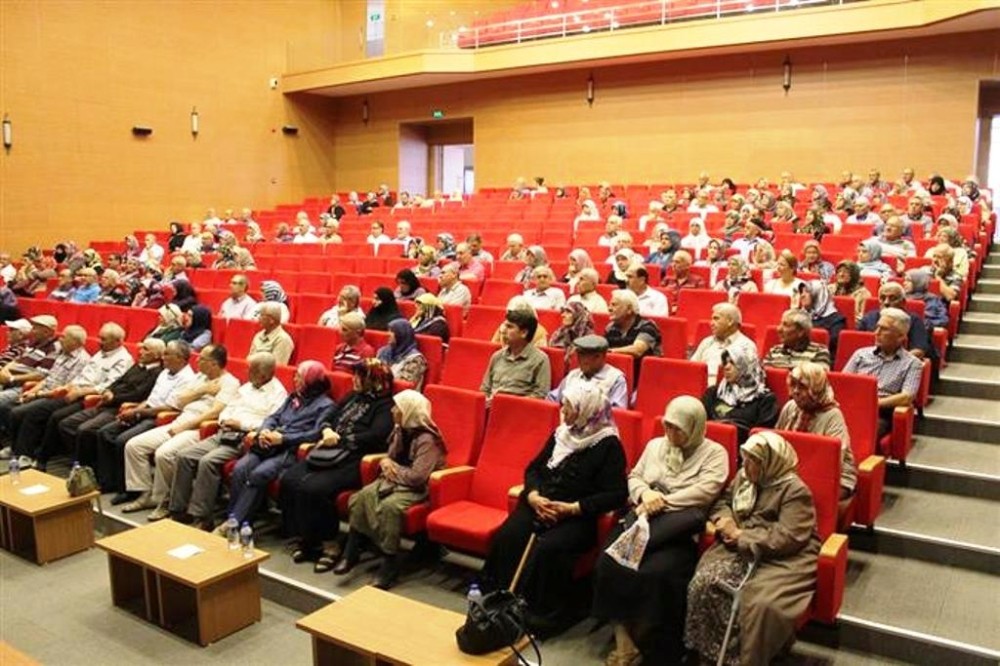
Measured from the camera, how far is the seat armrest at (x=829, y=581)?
2455 mm

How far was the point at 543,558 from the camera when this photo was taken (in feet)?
9.16

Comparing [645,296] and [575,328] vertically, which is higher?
[645,296]

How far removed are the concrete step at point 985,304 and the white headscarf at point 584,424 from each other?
150 inches

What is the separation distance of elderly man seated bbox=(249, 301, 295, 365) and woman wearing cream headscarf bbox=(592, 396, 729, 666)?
2599 mm

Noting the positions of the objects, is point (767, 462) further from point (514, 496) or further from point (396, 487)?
point (396, 487)

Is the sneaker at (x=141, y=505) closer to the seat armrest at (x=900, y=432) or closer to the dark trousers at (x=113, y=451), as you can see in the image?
the dark trousers at (x=113, y=451)

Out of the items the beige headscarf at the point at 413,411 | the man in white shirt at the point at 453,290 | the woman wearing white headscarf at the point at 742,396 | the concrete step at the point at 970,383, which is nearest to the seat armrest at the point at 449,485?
the beige headscarf at the point at 413,411

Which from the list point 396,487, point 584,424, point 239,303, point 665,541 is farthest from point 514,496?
point 239,303

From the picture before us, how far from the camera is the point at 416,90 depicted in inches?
548

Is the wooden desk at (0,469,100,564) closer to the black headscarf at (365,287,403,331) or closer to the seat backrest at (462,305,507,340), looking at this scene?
the black headscarf at (365,287,403,331)

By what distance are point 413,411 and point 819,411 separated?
157 cm

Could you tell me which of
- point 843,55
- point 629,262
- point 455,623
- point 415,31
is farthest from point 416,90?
point 455,623

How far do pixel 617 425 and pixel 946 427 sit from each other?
185 centimetres

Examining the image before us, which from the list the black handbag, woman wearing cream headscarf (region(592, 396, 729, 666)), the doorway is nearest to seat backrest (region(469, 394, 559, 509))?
woman wearing cream headscarf (region(592, 396, 729, 666))
